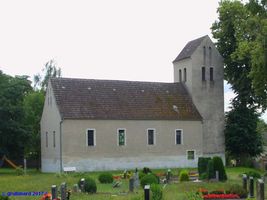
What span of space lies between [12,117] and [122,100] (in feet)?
33.3

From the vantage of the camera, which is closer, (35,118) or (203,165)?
(203,165)

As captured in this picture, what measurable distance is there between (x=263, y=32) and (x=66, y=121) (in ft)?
61.8

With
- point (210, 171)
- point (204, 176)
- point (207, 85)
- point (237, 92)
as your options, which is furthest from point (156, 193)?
point (237, 92)

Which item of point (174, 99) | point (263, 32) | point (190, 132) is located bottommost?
point (190, 132)

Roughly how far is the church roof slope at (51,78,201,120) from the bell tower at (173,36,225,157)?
116 cm

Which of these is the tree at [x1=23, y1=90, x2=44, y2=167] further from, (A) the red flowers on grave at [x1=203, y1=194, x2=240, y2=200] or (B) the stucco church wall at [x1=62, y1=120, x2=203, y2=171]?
(A) the red flowers on grave at [x1=203, y1=194, x2=240, y2=200]

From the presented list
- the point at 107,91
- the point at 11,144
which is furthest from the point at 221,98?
the point at 11,144

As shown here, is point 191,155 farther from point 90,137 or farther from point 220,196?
point 220,196

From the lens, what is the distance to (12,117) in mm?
48250

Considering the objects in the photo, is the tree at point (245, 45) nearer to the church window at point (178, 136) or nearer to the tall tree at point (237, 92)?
the tall tree at point (237, 92)

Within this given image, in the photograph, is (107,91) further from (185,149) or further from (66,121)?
(185,149)

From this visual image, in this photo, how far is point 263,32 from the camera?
34.1 meters

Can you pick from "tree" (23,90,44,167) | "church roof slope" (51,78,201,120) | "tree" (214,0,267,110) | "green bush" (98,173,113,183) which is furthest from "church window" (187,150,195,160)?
"green bush" (98,173,113,183)

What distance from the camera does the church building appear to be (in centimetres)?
4597
